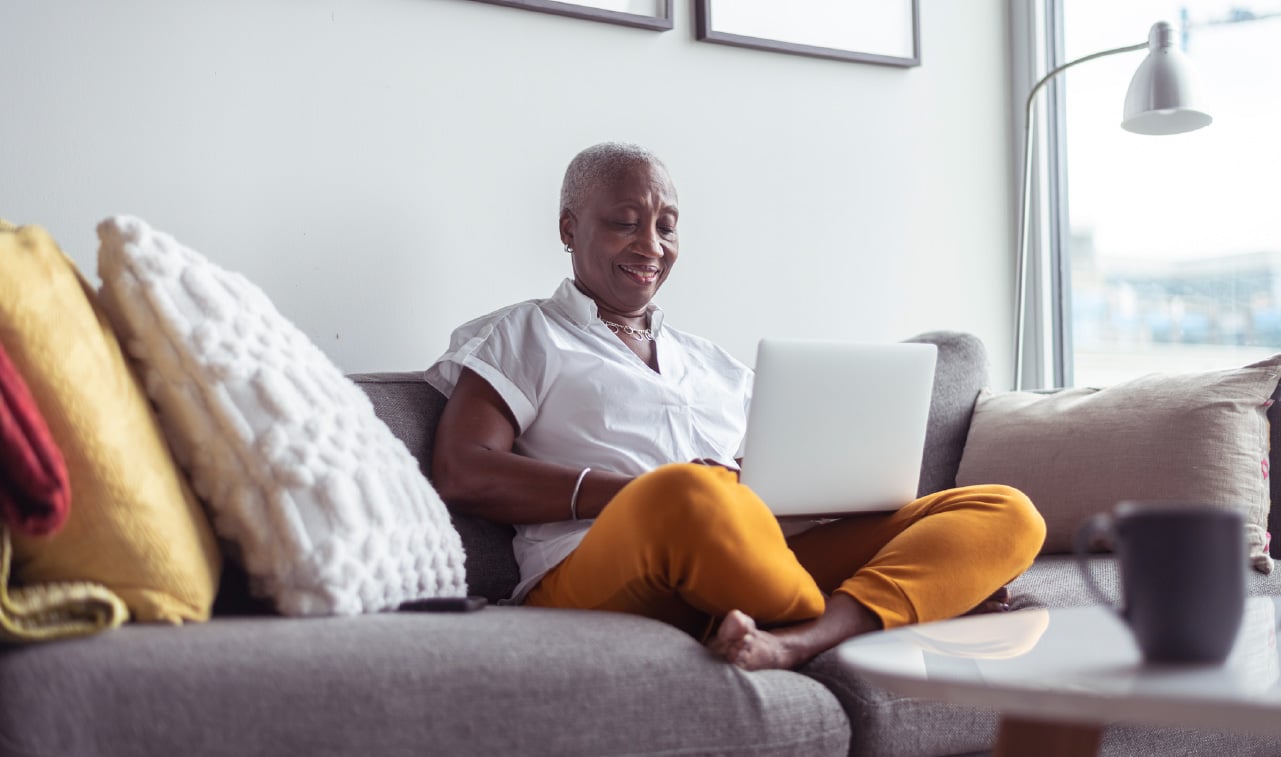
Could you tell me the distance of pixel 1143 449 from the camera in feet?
7.16

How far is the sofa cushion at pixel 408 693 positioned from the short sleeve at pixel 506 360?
562mm

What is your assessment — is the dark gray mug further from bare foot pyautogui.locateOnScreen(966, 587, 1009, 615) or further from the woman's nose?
the woman's nose

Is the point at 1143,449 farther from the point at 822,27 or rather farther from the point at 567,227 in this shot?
the point at 822,27

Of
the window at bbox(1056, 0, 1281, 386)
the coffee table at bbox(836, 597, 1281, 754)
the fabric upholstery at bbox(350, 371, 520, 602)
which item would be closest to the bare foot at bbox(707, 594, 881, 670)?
the coffee table at bbox(836, 597, 1281, 754)

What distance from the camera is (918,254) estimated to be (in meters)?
3.10

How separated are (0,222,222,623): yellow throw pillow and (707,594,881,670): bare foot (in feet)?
1.97

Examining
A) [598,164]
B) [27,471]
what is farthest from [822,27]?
[27,471]

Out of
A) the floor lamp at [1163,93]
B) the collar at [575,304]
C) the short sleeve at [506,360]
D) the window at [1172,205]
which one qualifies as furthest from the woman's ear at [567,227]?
the window at [1172,205]

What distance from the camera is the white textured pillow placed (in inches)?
57.5

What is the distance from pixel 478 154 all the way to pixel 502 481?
80 centimetres

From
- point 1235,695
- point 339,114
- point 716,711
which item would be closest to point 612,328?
point 339,114

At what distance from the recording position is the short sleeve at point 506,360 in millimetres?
2043

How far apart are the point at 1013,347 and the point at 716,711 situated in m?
2.04

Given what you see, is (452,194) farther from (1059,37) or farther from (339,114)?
(1059,37)
